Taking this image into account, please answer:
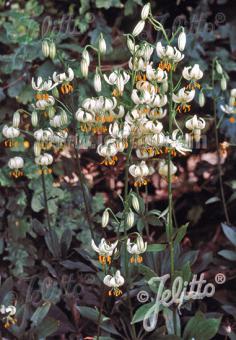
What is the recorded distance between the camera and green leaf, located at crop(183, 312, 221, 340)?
1.69 metres

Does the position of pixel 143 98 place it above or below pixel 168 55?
below

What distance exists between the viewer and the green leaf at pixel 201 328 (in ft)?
5.54

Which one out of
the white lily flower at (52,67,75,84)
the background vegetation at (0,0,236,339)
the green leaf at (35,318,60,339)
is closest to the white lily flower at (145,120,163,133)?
the white lily flower at (52,67,75,84)

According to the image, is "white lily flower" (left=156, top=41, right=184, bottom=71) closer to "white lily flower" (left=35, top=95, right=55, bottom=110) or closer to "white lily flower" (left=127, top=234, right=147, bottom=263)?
"white lily flower" (left=35, top=95, right=55, bottom=110)

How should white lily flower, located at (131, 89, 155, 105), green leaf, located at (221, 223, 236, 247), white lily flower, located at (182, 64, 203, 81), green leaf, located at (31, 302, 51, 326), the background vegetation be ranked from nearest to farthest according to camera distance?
white lily flower, located at (131, 89, 155, 105)
white lily flower, located at (182, 64, 203, 81)
green leaf, located at (31, 302, 51, 326)
green leaf, located at (221, 223, 236, 247)
the background vegetation

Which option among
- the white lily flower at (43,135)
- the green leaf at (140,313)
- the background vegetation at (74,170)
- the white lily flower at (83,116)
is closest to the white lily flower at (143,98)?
the white lily flower at (83,116)

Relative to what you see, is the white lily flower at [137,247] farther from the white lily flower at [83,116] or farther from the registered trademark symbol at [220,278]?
the registered trademark symbol at [220,278]

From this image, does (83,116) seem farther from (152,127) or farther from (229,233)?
(229,233)

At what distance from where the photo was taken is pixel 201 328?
1.72 metres

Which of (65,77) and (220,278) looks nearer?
(65,77)

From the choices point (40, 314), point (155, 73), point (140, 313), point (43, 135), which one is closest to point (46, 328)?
point (40, 314)

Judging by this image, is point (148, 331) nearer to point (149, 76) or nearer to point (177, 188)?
point (149, 76)

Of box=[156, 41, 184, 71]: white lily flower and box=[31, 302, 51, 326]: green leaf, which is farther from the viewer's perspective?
box=[31, 302, 51, 326]: green leaf

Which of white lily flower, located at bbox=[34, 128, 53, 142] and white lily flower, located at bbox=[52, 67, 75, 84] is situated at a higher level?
white lily flower, located at bbox=[52, 67, 75, 84]
